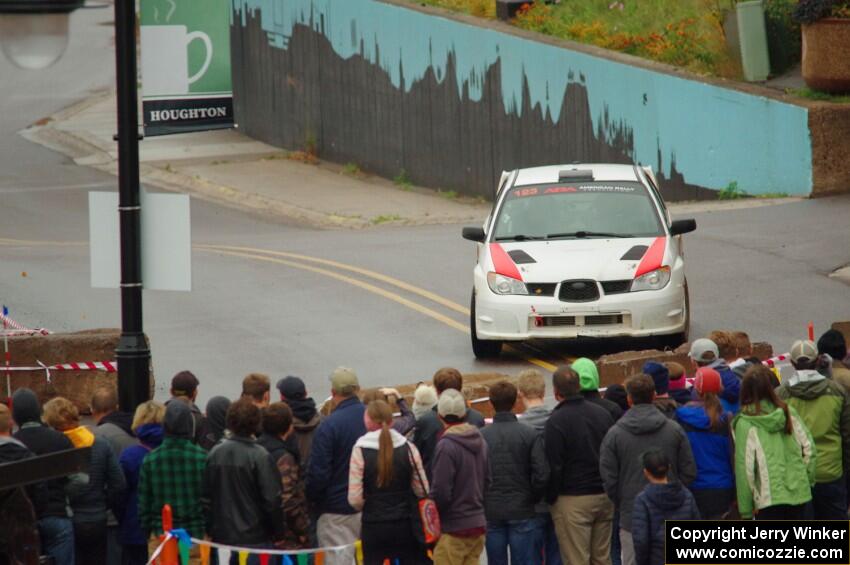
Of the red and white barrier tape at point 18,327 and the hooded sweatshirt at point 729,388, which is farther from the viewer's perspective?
the red and white barrier tape at point 18,327

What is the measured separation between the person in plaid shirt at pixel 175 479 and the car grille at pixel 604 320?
6886 mm

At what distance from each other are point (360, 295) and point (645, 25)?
45.9 ft

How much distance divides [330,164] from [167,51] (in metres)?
27.0

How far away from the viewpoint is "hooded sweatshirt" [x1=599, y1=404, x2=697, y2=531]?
30.6 feet

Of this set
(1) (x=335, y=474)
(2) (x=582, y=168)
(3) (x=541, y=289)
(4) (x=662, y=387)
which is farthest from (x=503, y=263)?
(1) (x=335, y=474)

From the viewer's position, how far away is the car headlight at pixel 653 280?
612 inches

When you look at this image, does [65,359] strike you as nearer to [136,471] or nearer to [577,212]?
[136,471]

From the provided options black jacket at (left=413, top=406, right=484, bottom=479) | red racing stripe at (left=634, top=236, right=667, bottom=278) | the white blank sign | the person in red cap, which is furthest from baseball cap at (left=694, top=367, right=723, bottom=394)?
red racing stripe at (left=634, top=236, right=667, bottom=278)

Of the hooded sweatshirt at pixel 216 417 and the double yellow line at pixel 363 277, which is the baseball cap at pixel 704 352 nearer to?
the hooded sweatshirt at pixel 216 417

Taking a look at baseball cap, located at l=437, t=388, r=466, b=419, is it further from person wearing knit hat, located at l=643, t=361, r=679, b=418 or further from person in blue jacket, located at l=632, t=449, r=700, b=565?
person wearing knit hat, located at l=643, t=361, r=679, b=418

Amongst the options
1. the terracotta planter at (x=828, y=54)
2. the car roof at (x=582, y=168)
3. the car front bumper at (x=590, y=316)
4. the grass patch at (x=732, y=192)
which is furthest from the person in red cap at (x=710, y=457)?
the grass patch at (x=732, y=192)

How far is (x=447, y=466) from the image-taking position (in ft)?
30.0

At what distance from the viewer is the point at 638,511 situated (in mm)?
8984

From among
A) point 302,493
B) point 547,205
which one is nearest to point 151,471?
point 302,493
